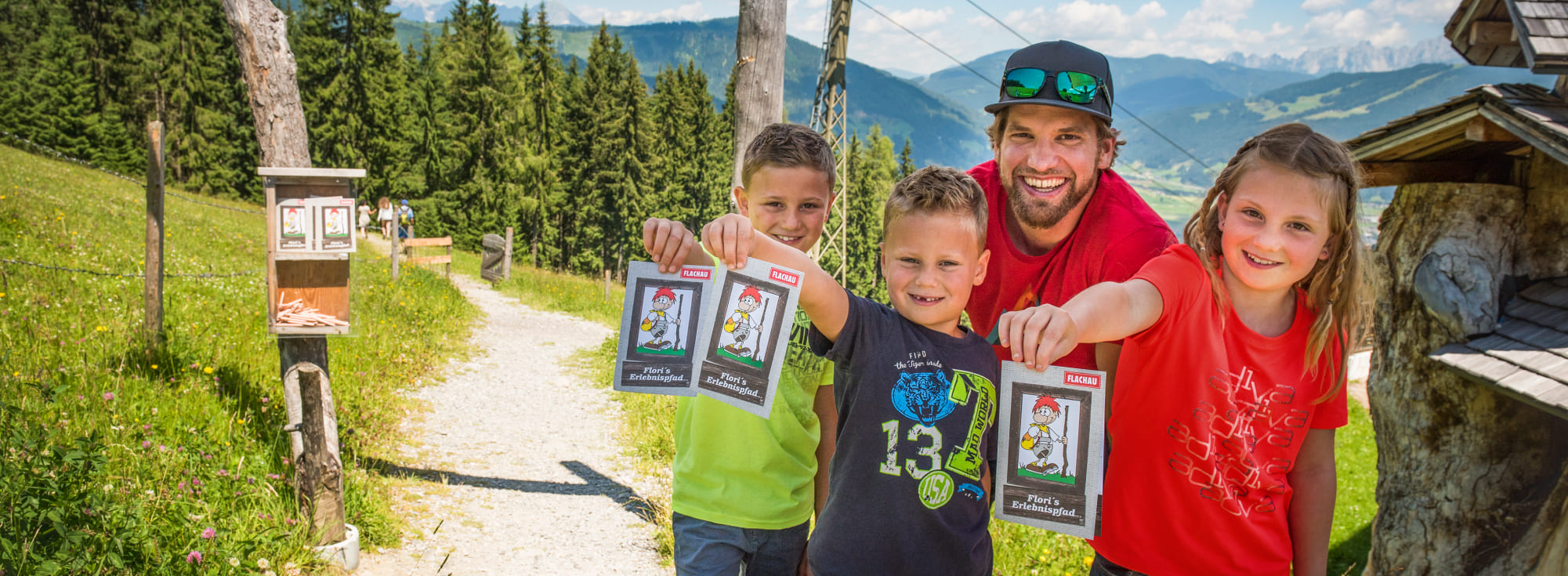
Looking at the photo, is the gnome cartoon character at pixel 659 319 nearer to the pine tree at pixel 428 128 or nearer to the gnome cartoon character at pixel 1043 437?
the gnome cartoon character at pixel 1043 437

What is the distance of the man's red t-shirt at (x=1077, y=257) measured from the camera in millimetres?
2230

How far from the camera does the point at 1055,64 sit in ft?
7.57

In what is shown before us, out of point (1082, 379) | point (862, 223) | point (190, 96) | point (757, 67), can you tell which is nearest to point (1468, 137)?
point (757, 67)

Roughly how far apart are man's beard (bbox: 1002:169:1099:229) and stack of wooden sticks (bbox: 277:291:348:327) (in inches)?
146

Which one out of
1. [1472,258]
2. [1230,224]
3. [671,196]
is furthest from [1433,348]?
[671,196]

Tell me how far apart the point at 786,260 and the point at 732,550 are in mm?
1004

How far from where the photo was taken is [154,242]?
5.96 m

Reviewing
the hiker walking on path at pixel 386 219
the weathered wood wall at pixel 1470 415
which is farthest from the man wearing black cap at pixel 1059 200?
the hiker walking on path at pixel 386 219

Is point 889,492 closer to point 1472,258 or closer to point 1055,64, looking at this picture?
point 1055,64

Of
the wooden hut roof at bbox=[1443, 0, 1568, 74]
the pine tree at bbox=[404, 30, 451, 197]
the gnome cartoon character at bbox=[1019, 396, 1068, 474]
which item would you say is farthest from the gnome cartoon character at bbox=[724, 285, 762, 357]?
the pine tree at bbox=[404, 30, 451, 197]

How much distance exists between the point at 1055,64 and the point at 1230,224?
27.8 inches

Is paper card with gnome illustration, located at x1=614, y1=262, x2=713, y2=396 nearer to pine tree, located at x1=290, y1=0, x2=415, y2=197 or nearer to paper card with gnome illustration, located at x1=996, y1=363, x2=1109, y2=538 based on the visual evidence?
paper card with gnome illustration, located at x1=996, y1=363, x2=1109, y2=538

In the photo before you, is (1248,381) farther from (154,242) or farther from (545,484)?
(154,242)

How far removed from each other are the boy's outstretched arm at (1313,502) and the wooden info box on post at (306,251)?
13.5 ft
